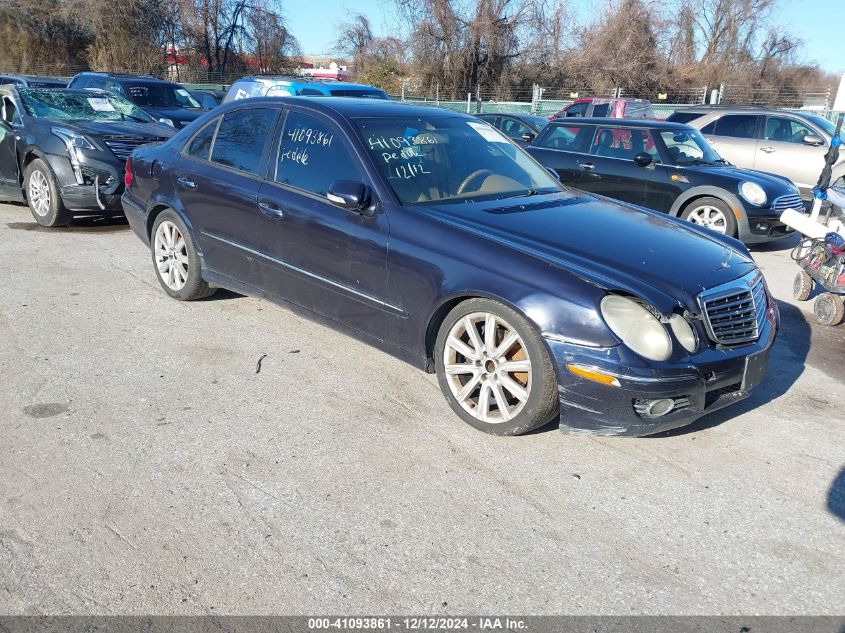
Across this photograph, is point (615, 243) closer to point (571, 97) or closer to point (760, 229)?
point (760, 229)

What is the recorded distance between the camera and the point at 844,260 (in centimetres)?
587

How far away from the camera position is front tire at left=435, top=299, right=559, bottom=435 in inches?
140

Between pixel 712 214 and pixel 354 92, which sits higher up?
pixel 354 92

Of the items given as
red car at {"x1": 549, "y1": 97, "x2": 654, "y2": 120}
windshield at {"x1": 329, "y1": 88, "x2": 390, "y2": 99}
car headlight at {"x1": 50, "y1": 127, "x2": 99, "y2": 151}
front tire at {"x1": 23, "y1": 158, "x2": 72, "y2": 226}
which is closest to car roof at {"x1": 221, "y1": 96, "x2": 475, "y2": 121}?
car headlight at {"x1": 50, "y1": 127, "x2": 99, "y2": 151}

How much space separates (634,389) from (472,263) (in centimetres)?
101

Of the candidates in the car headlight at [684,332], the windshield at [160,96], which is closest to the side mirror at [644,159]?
the car headlight at [684,332]

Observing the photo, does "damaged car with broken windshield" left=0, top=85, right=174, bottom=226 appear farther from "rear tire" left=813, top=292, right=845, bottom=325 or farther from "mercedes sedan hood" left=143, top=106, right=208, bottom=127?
"rear tire" left=813, top=292, right=845, bottom=325

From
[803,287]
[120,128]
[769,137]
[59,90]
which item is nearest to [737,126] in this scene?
[769,137]

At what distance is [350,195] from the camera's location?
4117 millimetres

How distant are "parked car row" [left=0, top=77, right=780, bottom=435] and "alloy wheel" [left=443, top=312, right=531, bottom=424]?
1 cm

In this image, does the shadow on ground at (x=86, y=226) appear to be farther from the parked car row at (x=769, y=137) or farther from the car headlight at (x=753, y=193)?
the parked car row at (x=769, y=137)

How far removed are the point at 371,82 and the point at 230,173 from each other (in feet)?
101

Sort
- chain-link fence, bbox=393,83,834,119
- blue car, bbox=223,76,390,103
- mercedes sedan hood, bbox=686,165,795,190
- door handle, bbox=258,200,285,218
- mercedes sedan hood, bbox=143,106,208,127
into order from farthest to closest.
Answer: chain-link fence, bbox=393,83,834,119, mercedes sedan hood, bbox=143,106,208,127, blue car, bbox=223,76,390,103, mercedes sedan hood, bbox=686,165,795,190, door handle, bbox=258,200,285,218

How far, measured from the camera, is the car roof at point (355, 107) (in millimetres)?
4676
